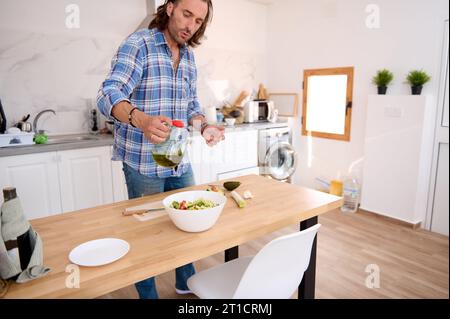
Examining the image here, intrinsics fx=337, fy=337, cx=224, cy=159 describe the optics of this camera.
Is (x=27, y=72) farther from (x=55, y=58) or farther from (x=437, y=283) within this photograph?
(x=437, y=283)

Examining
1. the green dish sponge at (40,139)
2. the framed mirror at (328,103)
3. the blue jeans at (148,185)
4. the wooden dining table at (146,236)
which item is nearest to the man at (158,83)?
the blue jeans at (148,185)

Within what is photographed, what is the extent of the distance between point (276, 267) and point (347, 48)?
297cm

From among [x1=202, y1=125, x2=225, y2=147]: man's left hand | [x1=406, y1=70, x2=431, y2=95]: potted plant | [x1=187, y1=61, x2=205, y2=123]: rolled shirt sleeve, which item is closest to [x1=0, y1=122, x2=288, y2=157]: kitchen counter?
[x1=187, y1=61, x2=205, y2=123]: rolled shirt sleeve

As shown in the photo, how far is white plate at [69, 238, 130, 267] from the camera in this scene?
891 millimetres

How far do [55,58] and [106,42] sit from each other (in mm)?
470

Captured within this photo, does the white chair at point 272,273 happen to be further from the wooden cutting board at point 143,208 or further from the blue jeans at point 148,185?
the blue jeans at point 148,185

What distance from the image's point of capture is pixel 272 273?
3.28ft

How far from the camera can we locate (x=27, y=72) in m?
2.74

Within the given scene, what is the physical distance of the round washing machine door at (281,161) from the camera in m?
3.76

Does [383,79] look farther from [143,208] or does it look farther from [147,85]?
[143,208]

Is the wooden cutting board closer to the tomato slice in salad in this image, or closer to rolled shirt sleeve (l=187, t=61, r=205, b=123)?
the tomato slice in salad

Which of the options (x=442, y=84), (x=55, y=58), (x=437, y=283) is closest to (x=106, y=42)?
(x=55, y=58)

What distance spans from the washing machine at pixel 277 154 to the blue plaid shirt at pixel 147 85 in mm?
2115

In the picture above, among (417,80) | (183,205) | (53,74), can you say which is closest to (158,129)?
(183,205)
